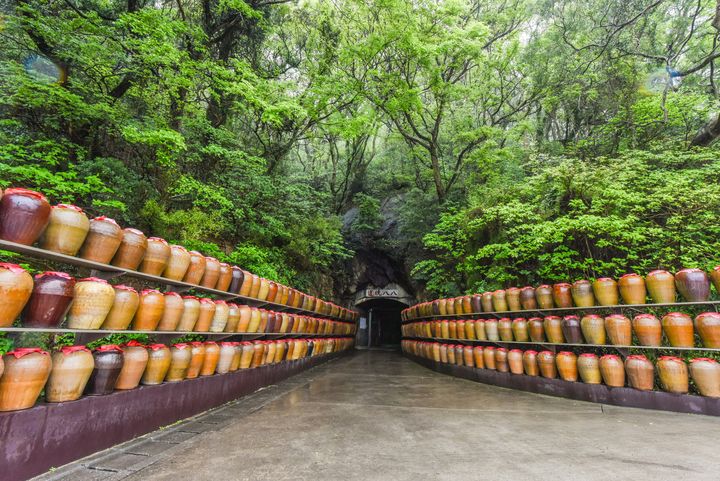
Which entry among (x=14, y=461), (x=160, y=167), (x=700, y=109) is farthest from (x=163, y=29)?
(x=700, y=109)

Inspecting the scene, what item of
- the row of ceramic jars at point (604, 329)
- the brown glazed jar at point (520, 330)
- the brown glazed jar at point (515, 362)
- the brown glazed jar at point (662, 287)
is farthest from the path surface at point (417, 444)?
the brown glazed jar at point (662, 287)

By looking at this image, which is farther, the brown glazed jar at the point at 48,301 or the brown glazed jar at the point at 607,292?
the brown glazed jar at the point at 607,292

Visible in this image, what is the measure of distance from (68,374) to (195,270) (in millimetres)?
1412

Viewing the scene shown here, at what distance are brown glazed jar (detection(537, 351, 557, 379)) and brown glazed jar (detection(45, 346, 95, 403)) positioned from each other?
4727mm

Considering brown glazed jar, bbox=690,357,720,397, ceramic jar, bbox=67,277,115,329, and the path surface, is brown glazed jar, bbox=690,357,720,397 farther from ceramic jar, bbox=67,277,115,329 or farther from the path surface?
ceramic jar, bbox=67,277,115,329

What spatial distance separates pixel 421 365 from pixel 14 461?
8.04m

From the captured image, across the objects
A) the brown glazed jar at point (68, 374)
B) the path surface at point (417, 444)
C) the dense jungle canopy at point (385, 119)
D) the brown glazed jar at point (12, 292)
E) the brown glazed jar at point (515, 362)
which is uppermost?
the dense jungle canopy at point (385, 119)

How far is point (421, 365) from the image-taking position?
28.8 ft

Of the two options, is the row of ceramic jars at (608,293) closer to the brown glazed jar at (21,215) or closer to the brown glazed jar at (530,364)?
the brown glazed jar at (530,364)

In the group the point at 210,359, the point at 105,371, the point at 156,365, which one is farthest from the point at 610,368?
the point at 105,371

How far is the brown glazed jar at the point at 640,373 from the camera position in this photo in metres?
3.63

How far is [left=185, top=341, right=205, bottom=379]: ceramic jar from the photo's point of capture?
3.11 meters

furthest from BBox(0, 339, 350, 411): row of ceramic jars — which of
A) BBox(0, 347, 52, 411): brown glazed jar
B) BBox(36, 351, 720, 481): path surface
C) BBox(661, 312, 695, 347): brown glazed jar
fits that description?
BBox(661, 312, 695, 347): brown glazed jar

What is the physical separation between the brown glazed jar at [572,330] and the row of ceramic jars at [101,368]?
393 centimetres
